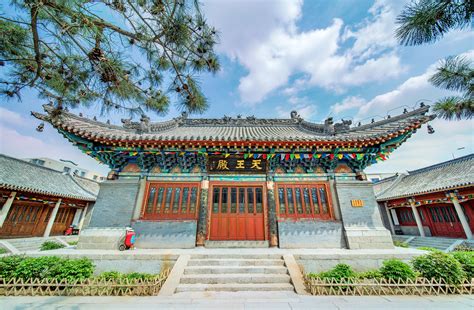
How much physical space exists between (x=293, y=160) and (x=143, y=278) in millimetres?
5732

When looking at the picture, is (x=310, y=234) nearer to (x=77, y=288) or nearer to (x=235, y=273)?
(x=235, y=273)

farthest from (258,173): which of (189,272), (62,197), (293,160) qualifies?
(62,197)

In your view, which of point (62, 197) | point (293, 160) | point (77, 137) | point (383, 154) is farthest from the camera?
point (62, 197)

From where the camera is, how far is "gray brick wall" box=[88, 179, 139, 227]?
245 inches

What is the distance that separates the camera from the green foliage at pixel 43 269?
4016mm

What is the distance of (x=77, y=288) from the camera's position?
3.81 metres

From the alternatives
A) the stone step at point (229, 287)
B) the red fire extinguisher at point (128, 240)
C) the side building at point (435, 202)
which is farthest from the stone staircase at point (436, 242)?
the red fire extinguisher at point (128, 240)

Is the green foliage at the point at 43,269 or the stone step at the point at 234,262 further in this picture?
the stone step at the point at 234,262

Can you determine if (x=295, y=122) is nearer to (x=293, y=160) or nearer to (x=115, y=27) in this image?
(x=293, y=160)

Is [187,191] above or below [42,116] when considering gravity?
below

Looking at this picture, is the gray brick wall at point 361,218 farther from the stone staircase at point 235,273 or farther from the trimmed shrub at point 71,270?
the trimmed shrub at point 71,270

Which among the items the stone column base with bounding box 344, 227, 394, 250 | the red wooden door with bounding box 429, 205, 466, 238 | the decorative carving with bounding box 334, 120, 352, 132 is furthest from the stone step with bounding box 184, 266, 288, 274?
the red wooden door with bounding box 429, 205, 466, 238

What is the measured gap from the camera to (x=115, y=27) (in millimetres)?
2994

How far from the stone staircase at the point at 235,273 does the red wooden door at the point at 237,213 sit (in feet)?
4.54
